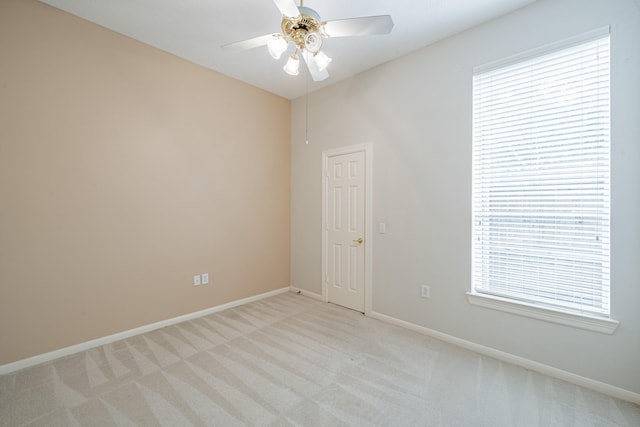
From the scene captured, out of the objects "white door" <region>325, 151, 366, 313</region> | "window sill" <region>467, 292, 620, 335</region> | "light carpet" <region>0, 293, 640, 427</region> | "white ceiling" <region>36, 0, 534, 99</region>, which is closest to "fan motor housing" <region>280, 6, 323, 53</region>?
"white ceiling" <region>36, 0, 534, 99</region>

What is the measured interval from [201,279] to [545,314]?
139 inches

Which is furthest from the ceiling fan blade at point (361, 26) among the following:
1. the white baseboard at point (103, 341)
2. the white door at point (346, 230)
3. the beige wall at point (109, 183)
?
the white baseboard at point (103, 341)

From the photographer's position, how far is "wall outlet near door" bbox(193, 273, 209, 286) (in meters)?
3.33

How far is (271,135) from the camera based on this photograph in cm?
415

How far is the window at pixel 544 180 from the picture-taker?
2.02 metres

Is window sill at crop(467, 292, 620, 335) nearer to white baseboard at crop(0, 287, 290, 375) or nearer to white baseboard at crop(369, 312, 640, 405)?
white baseboard at crop(369, 312, 640, 405)

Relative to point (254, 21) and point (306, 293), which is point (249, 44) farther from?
point (306, 293)

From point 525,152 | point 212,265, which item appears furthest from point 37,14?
point 525,152

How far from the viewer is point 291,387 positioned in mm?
2039

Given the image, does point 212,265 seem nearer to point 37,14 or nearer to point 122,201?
point 122,201

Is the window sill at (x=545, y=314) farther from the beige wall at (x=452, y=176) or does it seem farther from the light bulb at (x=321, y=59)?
the light bulb at (x=321, y=59)

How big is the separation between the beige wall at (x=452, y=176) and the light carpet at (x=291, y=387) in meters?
0.30

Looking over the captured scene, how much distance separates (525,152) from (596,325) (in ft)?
4.66

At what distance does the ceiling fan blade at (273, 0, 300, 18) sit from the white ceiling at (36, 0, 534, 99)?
86 cm
